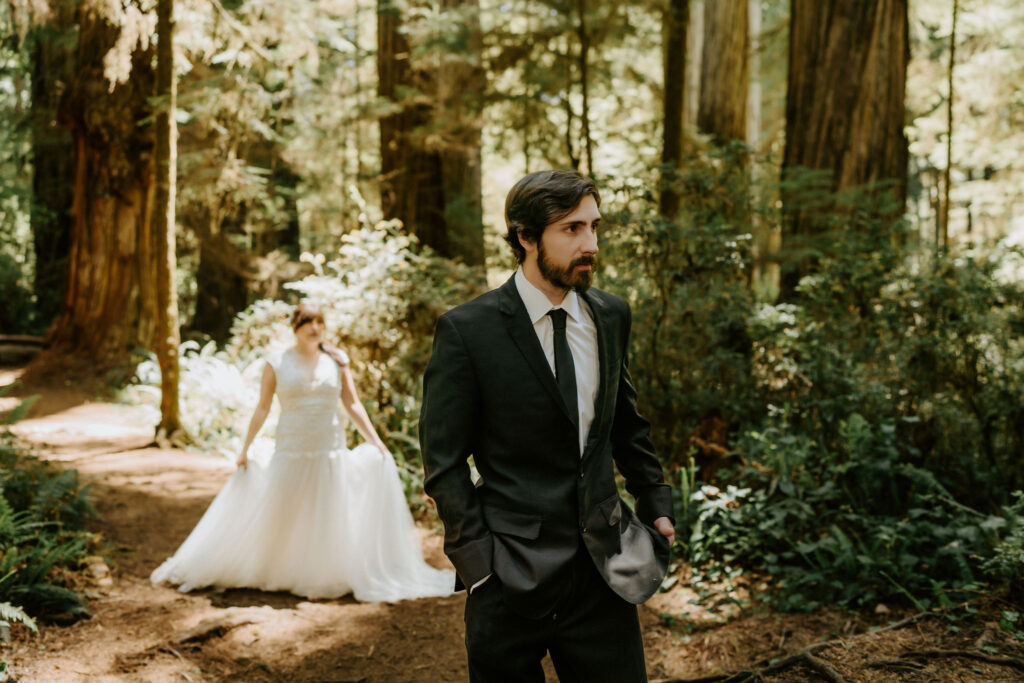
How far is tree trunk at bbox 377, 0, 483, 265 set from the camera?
43.2ft

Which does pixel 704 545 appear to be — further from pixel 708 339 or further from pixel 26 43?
pixel 26 43

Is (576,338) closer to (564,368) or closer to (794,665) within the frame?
(564,368)

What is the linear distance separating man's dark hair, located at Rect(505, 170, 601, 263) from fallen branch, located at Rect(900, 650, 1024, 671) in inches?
115

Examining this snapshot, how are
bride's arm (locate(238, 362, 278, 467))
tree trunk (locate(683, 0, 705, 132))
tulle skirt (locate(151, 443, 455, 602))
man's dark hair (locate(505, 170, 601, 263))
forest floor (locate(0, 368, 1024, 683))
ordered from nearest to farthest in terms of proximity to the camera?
man's dark hair (locate(505, 170, 601, 263)) → forest floor (locate(0, 368, 1024, 683)) → tulle skirt (locate(151, 443, 455, 602)) → bride's arm (locate(238, 362, 278, 467)) → tree trunk (locate(683, 0, 705, 132))

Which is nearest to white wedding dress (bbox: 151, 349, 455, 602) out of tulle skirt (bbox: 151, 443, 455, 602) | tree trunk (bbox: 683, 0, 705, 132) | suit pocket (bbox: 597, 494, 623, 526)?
tulle skirt (bbox: 151, 443, 455, 602)

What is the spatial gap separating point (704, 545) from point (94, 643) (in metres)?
4.32

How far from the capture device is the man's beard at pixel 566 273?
8.43 ft

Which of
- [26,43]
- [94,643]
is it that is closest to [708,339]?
[94,643]

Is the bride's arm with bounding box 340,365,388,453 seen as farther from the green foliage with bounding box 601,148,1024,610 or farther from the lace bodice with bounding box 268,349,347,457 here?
the green foliage with bounding box 601,148,1024,610

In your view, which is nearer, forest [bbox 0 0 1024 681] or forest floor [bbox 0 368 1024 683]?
forest floor [bbox 0 368 1024 683]

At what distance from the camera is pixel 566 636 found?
2525 mm

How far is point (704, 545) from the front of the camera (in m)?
6.15

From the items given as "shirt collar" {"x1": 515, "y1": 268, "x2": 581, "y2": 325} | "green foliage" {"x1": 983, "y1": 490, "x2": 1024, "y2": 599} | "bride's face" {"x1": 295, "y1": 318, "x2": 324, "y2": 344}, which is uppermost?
"shirt collar" {"x1": 515, "y1": 268, "x2": 581, "y2": 325}

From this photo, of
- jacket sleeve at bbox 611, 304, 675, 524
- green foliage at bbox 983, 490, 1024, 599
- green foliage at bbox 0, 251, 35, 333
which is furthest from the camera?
green foliage at bbox 0, 251, 35, 333
